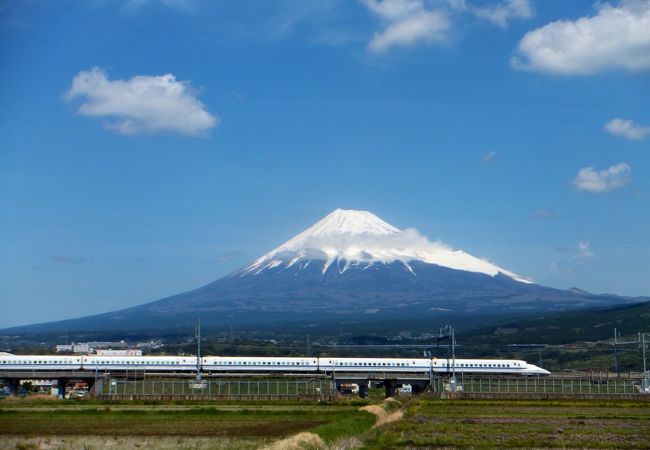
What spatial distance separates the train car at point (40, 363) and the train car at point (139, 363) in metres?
0.98

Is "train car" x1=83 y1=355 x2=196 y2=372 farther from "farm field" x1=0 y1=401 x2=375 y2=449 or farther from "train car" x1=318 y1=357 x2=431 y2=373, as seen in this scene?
"farm field" x1=0 y1=401 x2=375 y2=449

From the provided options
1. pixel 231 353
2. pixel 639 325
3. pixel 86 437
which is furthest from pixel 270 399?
pixel 639 325

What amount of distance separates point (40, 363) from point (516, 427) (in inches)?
2121

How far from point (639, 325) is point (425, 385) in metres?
110

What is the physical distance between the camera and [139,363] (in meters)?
81.8

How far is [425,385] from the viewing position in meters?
75.6

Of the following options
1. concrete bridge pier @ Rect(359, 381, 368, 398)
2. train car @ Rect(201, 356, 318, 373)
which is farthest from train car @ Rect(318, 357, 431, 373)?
concrete bridge pier @ Rect(359, 381, 368, 398)

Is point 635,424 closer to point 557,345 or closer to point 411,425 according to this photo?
point 411,425

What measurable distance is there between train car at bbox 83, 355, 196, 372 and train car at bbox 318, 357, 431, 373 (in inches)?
447

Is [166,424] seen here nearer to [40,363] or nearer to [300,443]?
[300,443]

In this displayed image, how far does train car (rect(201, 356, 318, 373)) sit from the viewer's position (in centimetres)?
8425

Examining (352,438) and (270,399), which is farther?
(270,399)

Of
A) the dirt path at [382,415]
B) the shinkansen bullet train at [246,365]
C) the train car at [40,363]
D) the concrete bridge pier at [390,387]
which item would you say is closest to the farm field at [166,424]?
the dirt path at [382,415]

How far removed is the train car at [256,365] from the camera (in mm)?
84250
